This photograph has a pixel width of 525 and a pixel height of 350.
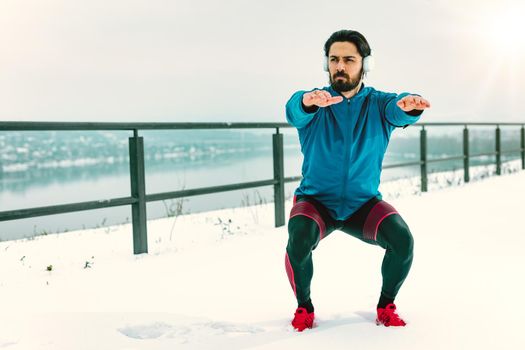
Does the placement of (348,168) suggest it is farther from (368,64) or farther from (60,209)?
(60,209)

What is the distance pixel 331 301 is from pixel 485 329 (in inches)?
33.2

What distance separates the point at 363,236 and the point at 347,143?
48 cm

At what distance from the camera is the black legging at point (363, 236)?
7.84 ft

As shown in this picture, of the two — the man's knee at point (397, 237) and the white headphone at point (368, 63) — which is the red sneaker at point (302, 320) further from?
the white headphone at point (368, 63)

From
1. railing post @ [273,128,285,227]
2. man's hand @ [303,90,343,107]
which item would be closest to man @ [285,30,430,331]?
man's hand @ [303,90,343,107]

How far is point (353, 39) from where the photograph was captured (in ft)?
8.11

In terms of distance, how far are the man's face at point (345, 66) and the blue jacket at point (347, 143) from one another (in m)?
0.06

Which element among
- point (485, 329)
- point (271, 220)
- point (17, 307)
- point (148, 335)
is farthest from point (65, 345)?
point (271, 220)

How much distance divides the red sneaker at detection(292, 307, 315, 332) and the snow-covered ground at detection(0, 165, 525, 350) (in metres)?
0.04

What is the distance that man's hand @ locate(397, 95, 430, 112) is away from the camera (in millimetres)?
2321

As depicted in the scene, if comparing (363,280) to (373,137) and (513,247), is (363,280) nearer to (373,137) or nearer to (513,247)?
(373,137)

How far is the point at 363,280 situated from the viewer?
3438mm

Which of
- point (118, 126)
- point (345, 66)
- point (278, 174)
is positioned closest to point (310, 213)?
point (345, 66)

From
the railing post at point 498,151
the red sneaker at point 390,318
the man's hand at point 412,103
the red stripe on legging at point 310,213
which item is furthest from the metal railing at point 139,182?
the railing post at point 498,151
